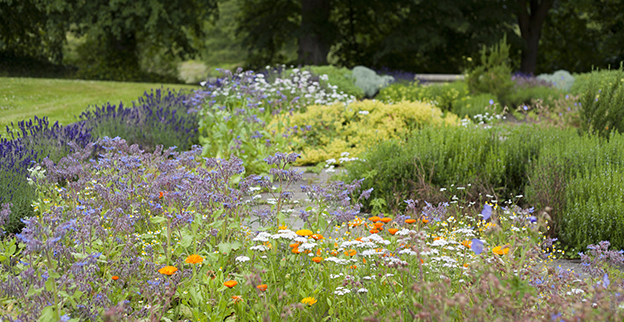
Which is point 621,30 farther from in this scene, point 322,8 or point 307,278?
point 307,278

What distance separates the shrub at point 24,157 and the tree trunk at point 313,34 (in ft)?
43.0

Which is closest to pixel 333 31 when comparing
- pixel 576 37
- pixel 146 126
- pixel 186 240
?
pixel 146 126

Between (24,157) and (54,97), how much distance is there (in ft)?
25.5

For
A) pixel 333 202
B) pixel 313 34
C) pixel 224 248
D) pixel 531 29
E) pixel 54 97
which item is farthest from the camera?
pixel 531 29

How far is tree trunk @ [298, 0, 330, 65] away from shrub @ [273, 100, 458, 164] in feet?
33.6

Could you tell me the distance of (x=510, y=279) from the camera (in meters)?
1.95

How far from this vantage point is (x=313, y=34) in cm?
1817

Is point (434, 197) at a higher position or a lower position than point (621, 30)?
lower

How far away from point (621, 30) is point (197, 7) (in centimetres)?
1906

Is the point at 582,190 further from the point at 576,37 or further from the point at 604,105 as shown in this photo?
the point at 576,37

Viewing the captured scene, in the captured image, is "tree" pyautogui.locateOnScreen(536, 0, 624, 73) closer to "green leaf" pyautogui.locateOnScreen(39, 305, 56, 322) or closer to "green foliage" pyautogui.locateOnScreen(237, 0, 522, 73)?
"green foliage" pyautogui.locateOnScreen(237, 0, 522, 73)

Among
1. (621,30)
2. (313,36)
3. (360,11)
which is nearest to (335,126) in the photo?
(313,36)

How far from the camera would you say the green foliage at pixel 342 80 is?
1248cm

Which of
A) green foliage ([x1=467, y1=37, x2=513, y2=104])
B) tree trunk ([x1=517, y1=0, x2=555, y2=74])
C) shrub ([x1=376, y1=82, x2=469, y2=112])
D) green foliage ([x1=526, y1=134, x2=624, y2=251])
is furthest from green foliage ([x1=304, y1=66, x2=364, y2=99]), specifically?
tree trunk ([x1=517, y1=0, x2=555, y2=74])
